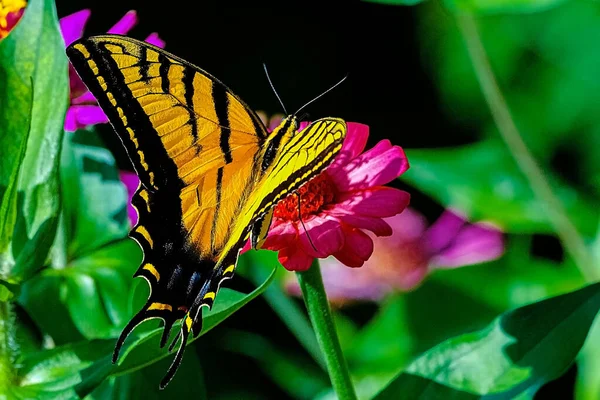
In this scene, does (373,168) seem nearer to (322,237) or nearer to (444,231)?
(322,237)

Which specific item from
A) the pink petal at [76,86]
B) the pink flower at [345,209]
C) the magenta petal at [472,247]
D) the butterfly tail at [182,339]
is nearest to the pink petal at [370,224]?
the pink flower at [345,209]

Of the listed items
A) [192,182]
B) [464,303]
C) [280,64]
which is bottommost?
[464,303]

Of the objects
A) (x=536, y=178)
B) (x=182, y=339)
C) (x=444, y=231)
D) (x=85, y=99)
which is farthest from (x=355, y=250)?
(x=444, y=231)

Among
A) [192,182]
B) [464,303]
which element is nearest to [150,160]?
[192,182]

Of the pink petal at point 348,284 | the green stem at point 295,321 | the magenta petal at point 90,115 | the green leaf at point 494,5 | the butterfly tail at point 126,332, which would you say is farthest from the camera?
the pink petal at point 348,284

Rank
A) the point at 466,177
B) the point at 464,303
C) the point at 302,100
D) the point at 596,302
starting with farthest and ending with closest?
the point at 302,100
the point at 466,177
the point at 464,303
the point at 596,302

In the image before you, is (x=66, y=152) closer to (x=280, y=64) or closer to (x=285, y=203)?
(x=285, y=203)

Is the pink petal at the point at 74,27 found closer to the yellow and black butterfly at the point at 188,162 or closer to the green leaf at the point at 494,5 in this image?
the yellow and black butterfly at the point at 188,162
